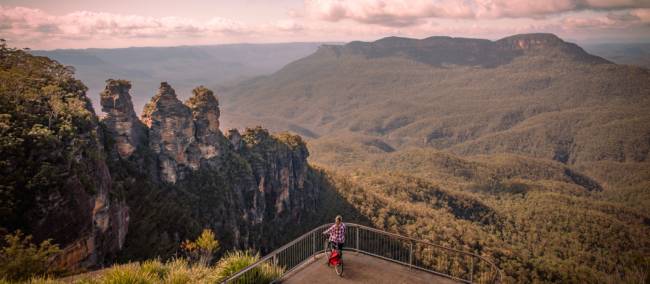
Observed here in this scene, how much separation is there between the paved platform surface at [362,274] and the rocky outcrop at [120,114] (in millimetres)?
40794

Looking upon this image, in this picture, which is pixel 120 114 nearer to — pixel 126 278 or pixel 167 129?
pixel 167 129

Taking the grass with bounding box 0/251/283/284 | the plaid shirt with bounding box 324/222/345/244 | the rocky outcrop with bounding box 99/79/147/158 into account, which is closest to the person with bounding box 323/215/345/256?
the plaid shirt with bounding box 324/222/345/244

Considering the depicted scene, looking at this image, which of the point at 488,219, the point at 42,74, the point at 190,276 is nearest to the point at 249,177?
the point at 42,74

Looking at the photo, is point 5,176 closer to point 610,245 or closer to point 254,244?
point 254,244

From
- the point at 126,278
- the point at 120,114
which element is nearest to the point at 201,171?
the point at 120,114

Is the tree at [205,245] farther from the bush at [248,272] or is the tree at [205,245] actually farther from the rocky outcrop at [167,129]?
the rocky outcrop at [167,129]

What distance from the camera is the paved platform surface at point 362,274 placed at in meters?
19.4

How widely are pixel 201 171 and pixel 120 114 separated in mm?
16908

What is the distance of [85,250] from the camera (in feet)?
101

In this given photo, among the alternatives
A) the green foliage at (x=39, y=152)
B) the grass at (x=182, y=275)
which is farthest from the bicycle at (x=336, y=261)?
the green foliage at (x=39, y=152)

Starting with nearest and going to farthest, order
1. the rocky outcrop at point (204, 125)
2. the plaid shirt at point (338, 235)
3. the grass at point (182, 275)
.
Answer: the grass at point (182, 275) < the plaid shirt at point (338, 235) < the rocky outcrop at point (204, 125)

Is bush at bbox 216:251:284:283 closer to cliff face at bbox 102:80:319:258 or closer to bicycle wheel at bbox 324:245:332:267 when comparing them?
bicycle wheel at bbox 324:245:332:267

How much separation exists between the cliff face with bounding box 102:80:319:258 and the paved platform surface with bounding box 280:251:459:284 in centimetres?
2892

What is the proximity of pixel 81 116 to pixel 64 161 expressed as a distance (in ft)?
28.3
